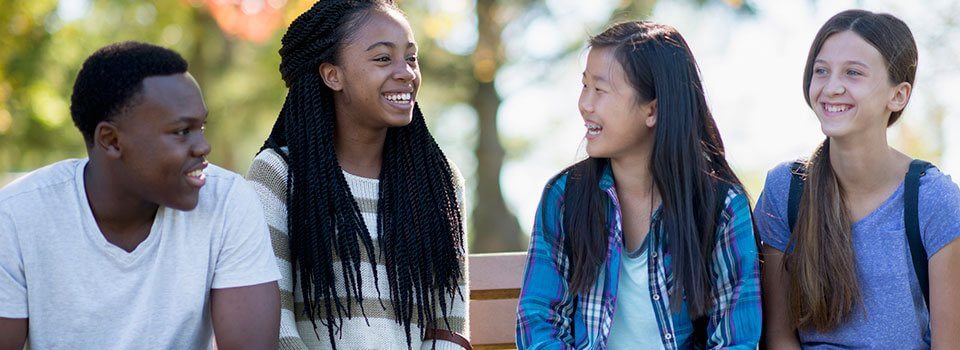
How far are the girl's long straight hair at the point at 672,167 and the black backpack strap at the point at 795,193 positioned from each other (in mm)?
172

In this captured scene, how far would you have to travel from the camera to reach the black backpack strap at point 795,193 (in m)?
3.61

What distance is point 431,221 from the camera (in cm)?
378

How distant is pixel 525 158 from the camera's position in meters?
15.0

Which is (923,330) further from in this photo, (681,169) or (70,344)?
(70,344)

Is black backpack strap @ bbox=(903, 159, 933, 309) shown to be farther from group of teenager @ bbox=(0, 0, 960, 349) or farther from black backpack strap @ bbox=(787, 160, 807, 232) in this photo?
black backpack strap @ bbox=(787, 160, 807, 232)

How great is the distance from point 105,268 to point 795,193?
2067mm

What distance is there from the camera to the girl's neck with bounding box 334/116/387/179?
12.5 ft

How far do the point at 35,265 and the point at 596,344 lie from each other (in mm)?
1610

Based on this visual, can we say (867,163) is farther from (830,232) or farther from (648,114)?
(648,114)

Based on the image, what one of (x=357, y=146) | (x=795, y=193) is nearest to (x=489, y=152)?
(x=357, y=146)

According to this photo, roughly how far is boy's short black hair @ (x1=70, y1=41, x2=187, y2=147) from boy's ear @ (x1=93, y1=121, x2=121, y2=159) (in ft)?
0.08

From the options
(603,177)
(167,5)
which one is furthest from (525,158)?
(603,177)

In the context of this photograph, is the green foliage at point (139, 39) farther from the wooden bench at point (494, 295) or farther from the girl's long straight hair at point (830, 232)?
the girl's long straight hair at point (830, 232)

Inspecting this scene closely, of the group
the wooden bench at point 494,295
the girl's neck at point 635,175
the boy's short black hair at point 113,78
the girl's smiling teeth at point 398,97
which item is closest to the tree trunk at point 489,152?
the wooden bench at point 494,295
